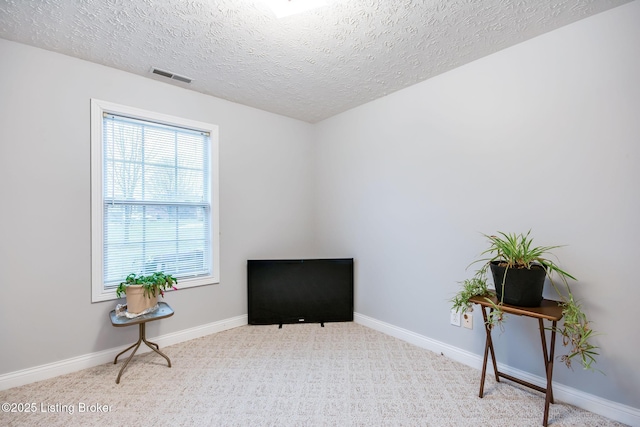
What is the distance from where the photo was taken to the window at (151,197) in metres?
2.28

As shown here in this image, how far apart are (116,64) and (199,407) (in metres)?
2.54

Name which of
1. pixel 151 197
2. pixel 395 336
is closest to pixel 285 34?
pixel 151 197

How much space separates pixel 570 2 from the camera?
1593 mm

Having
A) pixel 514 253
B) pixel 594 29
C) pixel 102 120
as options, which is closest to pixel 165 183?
pixel 102 120

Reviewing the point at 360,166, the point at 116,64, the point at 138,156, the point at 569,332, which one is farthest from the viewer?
the point at 360,166

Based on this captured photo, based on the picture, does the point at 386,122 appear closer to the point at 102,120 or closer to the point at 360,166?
the point at 360,166

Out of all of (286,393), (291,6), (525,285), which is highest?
(291,6)

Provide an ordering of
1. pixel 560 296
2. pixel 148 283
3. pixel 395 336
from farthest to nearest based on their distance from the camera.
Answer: pixel 395 336, pixel 148 283, pixel 560 296

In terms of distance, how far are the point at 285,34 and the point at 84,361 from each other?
2774 mm

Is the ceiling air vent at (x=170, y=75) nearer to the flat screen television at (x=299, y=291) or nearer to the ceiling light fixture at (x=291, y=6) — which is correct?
the ceiling light fixture at (x=291, y=6)

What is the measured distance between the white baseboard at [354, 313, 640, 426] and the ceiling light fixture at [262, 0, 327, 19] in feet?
8.51

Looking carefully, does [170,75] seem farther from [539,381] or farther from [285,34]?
[539,381]

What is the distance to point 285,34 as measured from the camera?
1.86 metres

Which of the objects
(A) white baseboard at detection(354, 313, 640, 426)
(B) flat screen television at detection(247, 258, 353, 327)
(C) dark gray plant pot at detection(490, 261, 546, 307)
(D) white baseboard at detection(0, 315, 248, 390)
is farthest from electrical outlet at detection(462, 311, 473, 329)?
(D) white baseboard at detection(0, 315, 248, 390)
